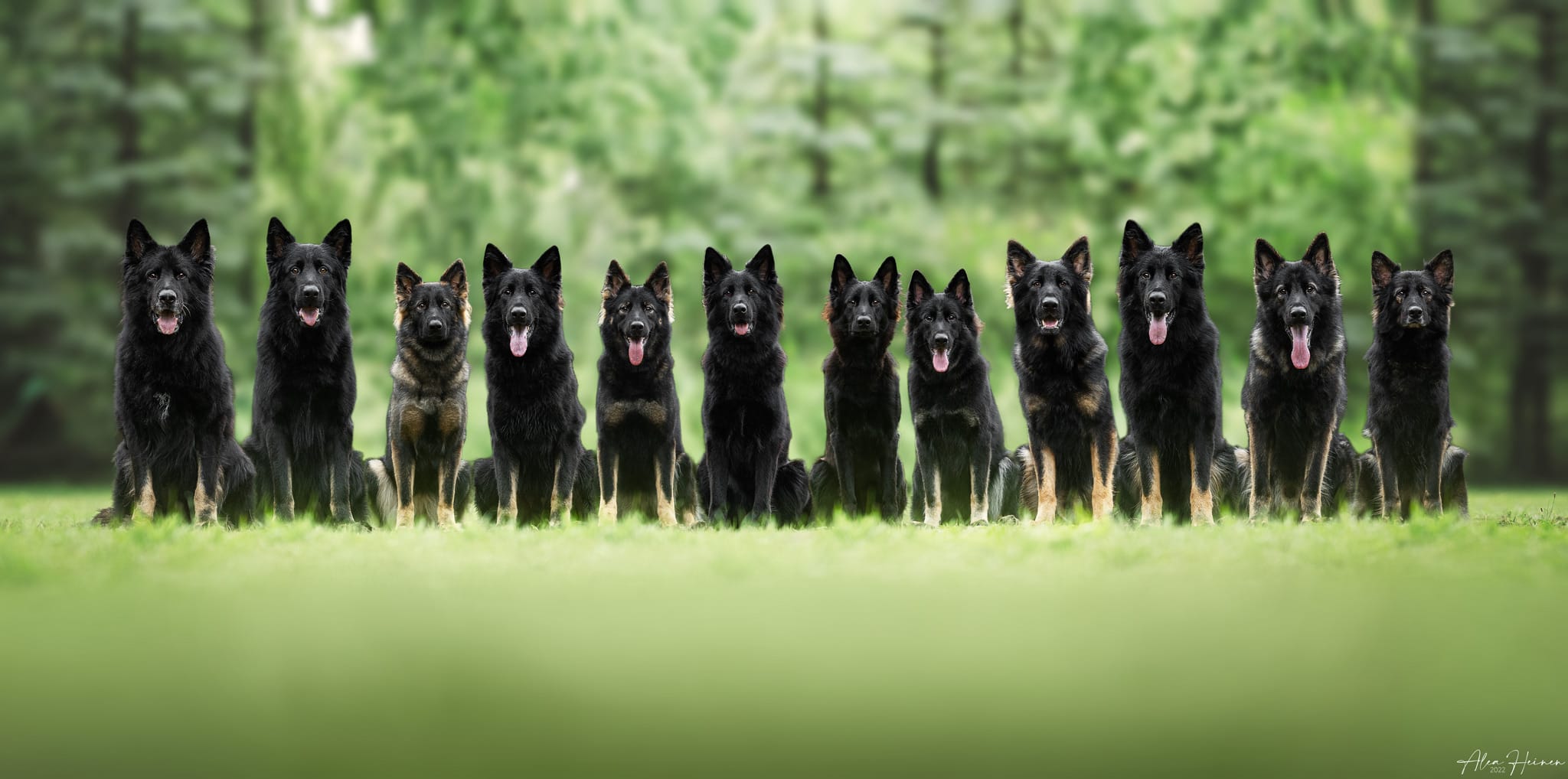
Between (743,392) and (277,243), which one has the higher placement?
(277,243)

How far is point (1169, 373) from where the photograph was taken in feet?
25.3

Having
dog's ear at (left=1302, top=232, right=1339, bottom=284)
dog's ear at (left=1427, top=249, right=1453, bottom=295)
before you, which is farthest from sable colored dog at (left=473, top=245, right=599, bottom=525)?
dog's ear at (left=1427, top=249, right=1453, bottom=295)

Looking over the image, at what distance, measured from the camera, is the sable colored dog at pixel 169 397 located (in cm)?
721

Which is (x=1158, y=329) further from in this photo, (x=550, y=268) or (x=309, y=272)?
(x=309, y=272)

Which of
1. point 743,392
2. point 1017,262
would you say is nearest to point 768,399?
point 743,392

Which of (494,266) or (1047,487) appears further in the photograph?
(494,266)

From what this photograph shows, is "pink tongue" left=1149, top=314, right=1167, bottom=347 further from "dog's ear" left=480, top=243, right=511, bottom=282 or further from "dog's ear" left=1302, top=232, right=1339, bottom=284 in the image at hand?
"dog's ear" left=480, top=243, right=511, bottom=282

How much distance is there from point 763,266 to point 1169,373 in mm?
2544

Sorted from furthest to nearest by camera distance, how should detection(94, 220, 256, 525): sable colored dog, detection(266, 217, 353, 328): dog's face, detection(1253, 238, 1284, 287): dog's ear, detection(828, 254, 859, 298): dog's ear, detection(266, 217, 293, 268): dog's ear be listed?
1. detection(828, 254, 859, 298): dog's ear
2. detection(1253, 238, 1284, 287): dog's ear
3. detection(266, 217, 293, 268): dog's ear
4. detection(266, 217, 353, 328): dog's face
5. detection(94, 220, 256, 525): sable colored dog

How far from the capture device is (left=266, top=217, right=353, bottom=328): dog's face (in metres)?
7.52

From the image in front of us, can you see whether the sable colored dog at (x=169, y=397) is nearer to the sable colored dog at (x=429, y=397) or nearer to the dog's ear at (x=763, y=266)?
the sable colored dog at (x=429, y=397)

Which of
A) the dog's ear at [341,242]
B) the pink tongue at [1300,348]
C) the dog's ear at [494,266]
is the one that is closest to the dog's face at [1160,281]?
the pink tongue at [1300,348]

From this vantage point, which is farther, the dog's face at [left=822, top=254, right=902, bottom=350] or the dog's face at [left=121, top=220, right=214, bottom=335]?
the dog's face at [left=822, top=254, right=902, bottom=350]

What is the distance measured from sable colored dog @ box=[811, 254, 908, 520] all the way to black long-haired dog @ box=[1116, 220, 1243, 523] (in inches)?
55.8
